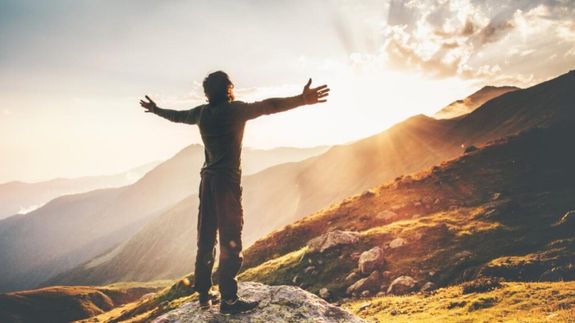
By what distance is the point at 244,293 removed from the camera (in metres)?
7.83

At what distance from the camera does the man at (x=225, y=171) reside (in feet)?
21.0

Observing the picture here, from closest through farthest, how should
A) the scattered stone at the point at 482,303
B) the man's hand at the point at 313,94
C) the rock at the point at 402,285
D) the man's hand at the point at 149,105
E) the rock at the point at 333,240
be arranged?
the man's hand at the point at 313,94 < the man's hand at the point at 149,105 < the scattered stone at the point at 482,303 < the rock at the point at 402,285 < the rock at the point at 333,240

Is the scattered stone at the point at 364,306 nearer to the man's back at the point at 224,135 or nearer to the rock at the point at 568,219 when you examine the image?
the man's back at the point at 224,135

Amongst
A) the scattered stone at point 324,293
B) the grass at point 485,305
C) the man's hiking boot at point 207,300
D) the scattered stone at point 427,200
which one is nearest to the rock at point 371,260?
the scattered stone at point 324,293

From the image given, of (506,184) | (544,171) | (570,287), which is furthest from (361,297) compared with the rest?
(544,171)

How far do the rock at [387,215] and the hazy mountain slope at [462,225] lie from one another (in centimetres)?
11

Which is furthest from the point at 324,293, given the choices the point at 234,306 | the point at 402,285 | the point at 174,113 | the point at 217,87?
the point at 217,87

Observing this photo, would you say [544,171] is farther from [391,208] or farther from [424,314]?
[424,314]

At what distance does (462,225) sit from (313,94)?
102 ft

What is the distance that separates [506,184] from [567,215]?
13.1 meters

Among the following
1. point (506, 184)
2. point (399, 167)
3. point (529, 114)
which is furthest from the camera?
point (399, 167)

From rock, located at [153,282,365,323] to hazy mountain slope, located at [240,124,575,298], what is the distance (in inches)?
720

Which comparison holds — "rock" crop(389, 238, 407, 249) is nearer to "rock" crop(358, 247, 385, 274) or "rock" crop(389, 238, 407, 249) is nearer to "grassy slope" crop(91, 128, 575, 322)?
"grassy slope" crop(91, 128, 575, 322)

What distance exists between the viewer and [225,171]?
21.3 feet
